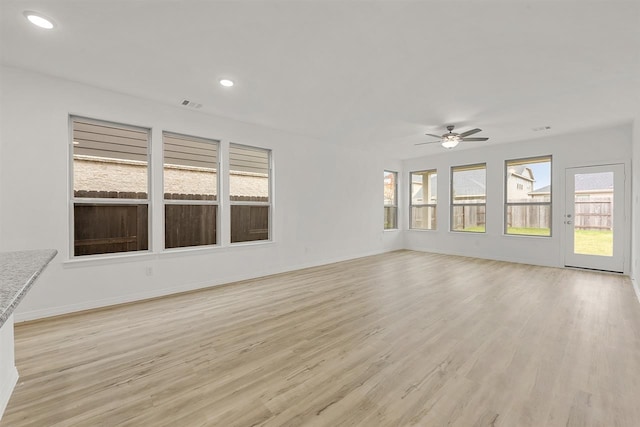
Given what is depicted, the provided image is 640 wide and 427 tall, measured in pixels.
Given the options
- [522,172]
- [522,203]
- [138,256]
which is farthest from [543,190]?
[138,256]

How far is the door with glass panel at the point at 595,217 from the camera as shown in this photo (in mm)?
5180

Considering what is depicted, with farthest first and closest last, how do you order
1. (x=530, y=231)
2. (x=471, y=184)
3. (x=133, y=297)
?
(x=471, y=184)
(x=530, y=231)
(x=133, y=297)

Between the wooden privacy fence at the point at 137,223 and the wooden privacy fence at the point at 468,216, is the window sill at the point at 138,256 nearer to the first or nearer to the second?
the wooden privacy fence at the point at 137,223

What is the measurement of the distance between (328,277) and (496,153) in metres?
5.02

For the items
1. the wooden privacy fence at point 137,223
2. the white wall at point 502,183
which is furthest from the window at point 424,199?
the wooden privacy fence at point 137,223

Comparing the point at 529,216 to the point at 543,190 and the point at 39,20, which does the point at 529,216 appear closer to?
the point at 543,190

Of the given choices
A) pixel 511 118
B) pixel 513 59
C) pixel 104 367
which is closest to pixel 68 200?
pixel 104 367

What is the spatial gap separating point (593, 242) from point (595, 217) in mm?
485

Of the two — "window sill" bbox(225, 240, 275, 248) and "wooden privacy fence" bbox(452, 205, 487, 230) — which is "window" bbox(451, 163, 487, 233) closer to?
"wooden privacy fence" bbox(452, 205, 487, 230)

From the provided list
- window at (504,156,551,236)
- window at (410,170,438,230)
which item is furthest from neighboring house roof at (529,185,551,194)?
window at (410,170,438,230)

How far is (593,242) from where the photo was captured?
544 centimetres

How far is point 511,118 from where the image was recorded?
15.5 ft

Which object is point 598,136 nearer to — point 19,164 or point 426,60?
point 426,60

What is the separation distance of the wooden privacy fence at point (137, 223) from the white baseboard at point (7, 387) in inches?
78.9
